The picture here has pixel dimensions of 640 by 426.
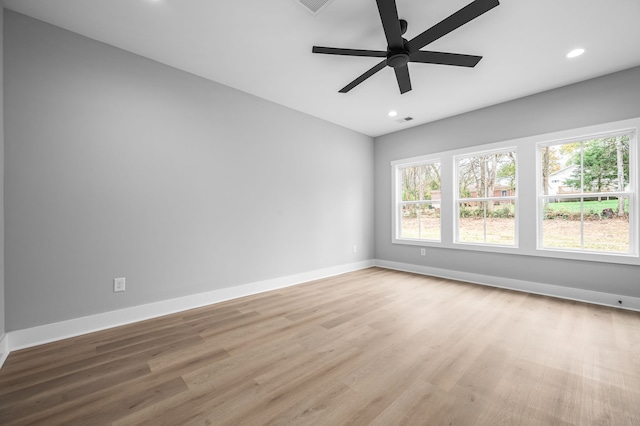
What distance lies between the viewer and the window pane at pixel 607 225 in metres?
3.08

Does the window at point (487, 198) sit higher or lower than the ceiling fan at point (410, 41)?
lower

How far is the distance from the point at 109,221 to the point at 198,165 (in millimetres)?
1065

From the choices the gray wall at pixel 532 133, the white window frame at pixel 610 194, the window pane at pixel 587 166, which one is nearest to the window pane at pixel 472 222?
the gray wall at pixel 532 133

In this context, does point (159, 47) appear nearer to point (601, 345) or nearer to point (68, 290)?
point (68, 290)

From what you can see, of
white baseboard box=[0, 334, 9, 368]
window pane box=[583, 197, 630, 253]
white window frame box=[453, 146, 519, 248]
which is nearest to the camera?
white baseboard box=[0, 334, 9, 368]

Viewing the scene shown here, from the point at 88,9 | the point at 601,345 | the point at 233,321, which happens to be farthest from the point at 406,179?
the point at 88,9

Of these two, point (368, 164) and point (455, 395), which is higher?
point (368, 164)

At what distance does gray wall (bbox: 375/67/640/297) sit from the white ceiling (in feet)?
0.71

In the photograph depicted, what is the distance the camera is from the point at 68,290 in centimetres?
231

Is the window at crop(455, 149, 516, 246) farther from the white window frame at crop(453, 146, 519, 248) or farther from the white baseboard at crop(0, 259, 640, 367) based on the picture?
the white baseboard at crop(0, 259, 640, 367)

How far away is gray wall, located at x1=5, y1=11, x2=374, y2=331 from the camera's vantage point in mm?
2168

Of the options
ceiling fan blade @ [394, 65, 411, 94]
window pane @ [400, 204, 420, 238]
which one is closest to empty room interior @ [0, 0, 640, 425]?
ceiling fan blade @ [394, 65, 411, 94]

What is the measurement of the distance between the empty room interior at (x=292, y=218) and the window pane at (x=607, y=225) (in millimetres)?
22

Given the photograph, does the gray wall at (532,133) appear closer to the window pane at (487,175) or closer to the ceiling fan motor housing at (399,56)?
the window pane at (487,175)
